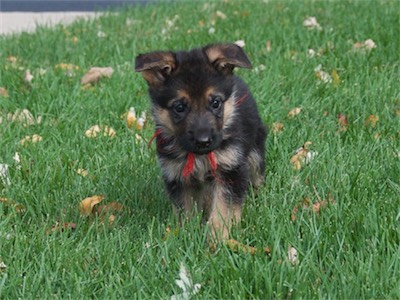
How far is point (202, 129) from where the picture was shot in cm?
418

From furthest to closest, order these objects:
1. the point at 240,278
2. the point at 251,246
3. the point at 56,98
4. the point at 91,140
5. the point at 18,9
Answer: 1. the point at 18,9
2. the point at 56,98
3. the point at 91,140
4. the point at 251,246
5. the point at 240,278

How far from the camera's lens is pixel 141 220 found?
→ 4523 millimetres

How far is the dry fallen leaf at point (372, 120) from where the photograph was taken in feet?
18.8

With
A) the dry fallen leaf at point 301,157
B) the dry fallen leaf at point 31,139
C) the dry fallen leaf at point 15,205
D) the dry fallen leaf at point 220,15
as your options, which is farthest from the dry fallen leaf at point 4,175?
the dry fallen leaf at point 220,15

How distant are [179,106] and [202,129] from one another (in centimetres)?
21

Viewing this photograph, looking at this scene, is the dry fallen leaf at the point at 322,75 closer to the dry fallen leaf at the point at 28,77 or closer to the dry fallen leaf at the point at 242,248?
the dry fallen leaf at the point at 28,77

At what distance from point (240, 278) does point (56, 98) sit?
3.54m

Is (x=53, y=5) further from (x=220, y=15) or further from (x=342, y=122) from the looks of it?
(x=342, y=122)

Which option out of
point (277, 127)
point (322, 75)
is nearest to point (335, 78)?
point (322, 75)

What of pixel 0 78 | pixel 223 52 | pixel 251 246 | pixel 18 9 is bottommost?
pixel 18 9

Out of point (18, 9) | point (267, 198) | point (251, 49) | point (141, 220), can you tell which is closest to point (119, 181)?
point (141, 220)

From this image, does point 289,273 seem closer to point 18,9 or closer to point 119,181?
point 119,181

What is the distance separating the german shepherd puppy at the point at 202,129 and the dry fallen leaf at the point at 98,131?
3.74 ft

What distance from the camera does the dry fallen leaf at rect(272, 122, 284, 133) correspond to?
5741 mm
